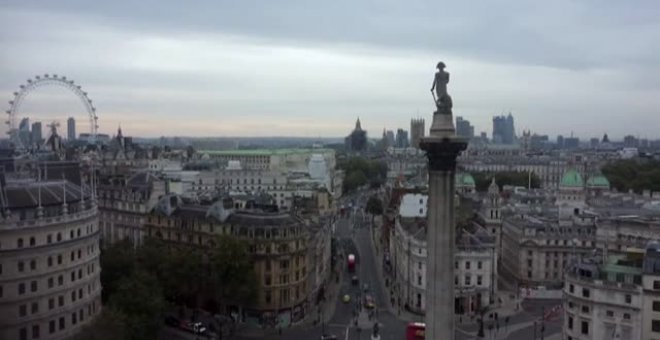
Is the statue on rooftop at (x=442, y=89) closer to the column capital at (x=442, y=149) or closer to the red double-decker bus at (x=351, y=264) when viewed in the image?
the column capital at (x=442, y=149)

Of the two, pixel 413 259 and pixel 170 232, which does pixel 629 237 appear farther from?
pixel 170 232

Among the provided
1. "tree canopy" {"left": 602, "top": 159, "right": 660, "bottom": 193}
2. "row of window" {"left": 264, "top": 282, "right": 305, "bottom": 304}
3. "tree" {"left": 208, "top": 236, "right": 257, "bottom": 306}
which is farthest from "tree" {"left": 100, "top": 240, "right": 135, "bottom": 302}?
"tree canopy" {"left": 602, "top": 159, "right": 660, "bottom": 193}

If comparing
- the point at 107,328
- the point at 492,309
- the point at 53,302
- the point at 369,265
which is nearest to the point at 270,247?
the point at 53,302

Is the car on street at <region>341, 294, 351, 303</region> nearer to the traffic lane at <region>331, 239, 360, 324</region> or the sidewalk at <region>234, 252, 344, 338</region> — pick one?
the traffic lane at <region>331, 239, 360, 324</region>

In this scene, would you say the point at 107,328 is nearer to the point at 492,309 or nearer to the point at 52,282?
the point at 52,282

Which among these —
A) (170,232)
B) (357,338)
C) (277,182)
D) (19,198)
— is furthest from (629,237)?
(277,182)

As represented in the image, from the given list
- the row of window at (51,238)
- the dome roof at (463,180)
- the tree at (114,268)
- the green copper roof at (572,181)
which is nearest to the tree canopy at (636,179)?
the dome roof at (463,180)
